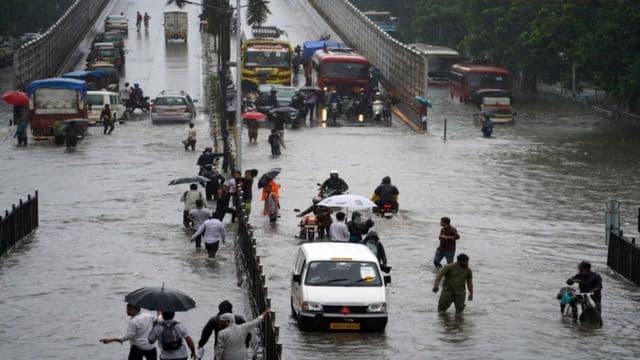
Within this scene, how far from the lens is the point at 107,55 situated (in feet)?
270

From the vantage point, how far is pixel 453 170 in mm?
49125

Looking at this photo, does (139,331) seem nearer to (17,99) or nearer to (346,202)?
(346,202)

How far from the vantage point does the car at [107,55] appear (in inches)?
3209

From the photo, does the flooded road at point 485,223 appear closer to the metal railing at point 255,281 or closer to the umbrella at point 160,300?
the metal railing at point 255,281

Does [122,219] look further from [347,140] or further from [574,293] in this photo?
[347,140]

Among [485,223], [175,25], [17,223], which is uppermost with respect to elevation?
[175,25]

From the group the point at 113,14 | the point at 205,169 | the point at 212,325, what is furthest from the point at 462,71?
the point at 212,325

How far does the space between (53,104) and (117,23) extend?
42.9 metres

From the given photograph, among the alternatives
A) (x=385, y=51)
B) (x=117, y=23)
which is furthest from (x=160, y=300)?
(x=117, y=23)

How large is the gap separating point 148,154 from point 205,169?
10853 millimetres

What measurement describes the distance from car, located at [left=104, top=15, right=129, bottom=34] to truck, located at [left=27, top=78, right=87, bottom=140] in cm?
4077

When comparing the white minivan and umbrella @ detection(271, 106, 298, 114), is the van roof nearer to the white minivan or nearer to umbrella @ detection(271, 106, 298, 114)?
the white minivan

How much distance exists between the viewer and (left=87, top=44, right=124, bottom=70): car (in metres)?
81.5

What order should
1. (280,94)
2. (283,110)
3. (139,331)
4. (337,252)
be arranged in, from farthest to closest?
1. (280,94)
2. (283,110)
3. (337,252)
4. (139,331)
